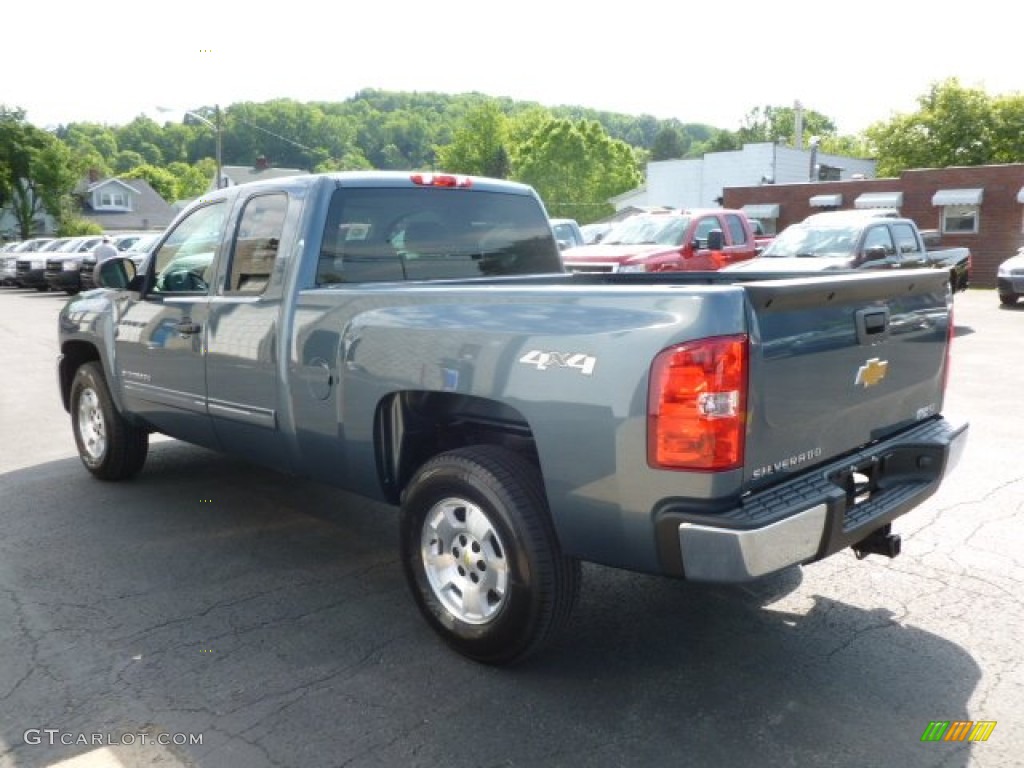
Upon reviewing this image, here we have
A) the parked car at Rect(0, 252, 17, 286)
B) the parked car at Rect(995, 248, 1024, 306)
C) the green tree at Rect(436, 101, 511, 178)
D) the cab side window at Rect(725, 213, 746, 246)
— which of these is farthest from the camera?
the green tree at Rect(436, 101, 511, 178)

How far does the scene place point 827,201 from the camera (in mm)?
34344

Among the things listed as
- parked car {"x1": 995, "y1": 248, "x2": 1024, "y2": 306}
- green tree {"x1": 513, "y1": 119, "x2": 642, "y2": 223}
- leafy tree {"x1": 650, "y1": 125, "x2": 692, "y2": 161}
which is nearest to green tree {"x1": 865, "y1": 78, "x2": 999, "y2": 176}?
green tree {"x1": 513, "y1": 119, "x2": 642, "y2": 223}

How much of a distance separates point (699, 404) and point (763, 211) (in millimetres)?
35202

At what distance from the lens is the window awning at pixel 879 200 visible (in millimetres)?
32312

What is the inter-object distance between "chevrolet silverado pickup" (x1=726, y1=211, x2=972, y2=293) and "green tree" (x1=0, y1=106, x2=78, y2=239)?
4857cm

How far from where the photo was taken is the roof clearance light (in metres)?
4.66

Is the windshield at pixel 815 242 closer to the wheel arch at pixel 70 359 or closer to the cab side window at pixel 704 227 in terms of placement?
the cab side window at pixel 704 227

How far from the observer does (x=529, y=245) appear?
17.1 ft

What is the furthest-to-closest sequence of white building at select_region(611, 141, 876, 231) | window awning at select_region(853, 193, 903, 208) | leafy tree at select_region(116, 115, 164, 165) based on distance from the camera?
leafy tree at select_region(116, 115, 164, 165)
white building at select_region(611, 141, 876, 231)
window awning at select_region(853, 193, 903, 208)

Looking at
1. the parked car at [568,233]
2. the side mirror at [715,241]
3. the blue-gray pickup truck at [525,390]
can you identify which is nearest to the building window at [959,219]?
the parked car at [568,233]

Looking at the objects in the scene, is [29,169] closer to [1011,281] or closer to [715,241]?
[715,241]

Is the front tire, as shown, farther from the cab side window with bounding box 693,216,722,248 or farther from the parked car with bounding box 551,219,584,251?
the parked car with bounding box 551,219,584,251

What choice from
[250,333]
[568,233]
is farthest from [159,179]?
[250,333]

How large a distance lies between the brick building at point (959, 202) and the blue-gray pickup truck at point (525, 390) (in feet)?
96.5
